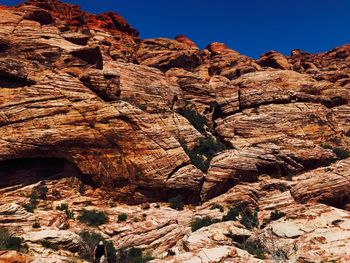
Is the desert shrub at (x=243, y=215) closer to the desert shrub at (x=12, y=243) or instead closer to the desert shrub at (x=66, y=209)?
the desert shrub at (x=66, y=209)

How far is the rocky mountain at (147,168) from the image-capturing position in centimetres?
3259

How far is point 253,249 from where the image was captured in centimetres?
3266

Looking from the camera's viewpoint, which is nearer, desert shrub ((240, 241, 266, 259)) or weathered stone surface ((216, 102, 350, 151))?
desert shrub ((240, 241, 266, 259))

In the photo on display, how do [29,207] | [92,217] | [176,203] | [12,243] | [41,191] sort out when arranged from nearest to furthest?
[12,243], [29,207], [92,217], [41,191], [176,203]

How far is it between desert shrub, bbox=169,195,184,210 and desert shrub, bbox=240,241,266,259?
11.9 meters

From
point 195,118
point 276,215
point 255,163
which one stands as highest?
point 195,118

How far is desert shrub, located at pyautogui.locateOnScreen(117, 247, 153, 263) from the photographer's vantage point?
31938 millimetres

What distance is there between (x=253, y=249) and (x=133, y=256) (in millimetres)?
10993

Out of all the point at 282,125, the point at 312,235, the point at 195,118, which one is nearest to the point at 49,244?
the point at 312,235

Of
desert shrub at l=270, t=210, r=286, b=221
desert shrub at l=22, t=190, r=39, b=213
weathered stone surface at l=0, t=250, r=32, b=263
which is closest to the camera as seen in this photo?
weathered stone surface at l=0, t=250, r=32, b=263

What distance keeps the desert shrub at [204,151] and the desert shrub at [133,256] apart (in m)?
20.4

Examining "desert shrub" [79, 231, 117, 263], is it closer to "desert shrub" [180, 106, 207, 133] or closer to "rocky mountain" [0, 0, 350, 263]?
"rocky mountain" [0, 0, 350, 263]

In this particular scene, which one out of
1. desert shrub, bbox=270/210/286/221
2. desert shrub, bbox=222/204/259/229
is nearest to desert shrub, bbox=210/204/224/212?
desert shrub, bbox=222/204/259/229

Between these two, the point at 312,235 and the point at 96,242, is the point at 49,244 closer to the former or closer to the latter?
the point at 96,242
